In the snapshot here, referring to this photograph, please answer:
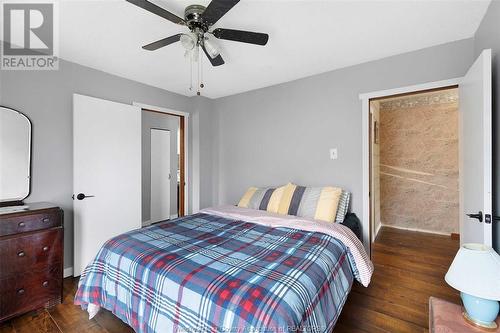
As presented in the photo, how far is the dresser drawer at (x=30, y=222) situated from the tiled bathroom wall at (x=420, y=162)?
15.7 feet

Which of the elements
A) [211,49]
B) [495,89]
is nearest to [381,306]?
[495,89]

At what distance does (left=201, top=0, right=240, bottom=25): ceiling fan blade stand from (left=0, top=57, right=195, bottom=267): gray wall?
6.46ft

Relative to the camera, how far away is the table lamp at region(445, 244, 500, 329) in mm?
999

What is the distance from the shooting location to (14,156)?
2.17 meters

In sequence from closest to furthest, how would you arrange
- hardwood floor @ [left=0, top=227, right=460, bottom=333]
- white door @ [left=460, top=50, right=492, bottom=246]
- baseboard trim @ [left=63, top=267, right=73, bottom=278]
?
white door @ [left=460, top=50, right=492, bottom=246] < hardwood floor @ [left=0, top=227, right=460, bottom=333] < baseboard trim @ [left=63, top=267, right=73, bottom=278]

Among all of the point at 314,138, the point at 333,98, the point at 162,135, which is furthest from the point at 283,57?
the point at 162,135

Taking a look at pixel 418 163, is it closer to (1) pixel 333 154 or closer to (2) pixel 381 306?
(1) pixel 333 154

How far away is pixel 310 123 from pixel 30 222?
9.87ft

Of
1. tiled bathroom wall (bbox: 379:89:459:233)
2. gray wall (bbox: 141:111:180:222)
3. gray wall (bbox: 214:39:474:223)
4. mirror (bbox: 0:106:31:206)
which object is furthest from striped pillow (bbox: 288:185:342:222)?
gray wall (bbox: 141:111:180:222)

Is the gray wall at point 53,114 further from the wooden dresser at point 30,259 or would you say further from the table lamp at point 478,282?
the table lamp at point 478,282

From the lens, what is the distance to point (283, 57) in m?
2.44

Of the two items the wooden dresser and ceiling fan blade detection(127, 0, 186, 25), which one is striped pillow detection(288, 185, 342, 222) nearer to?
ceiling fan blade detection(127, 0, 186, 25)

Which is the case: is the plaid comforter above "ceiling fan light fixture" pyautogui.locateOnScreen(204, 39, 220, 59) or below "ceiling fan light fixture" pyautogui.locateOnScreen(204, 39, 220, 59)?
below

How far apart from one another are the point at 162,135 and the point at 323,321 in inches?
171
